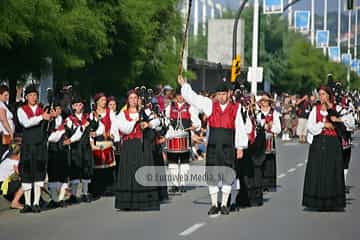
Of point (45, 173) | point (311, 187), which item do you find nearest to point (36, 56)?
point (45, 173)

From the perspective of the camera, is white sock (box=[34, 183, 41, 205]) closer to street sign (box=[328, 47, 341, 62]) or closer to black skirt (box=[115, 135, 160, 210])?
black skirt (box=[115, 135, 160, 210])

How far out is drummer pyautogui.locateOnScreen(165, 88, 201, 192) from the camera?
18.5m

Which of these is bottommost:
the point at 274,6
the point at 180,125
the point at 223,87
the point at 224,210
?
the point at 224,210

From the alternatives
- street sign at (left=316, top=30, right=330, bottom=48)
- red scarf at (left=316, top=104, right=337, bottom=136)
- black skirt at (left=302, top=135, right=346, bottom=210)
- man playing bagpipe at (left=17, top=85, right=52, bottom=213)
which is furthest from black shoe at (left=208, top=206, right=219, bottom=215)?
street sign at (left=316, top=30, right=330, bottom=48)

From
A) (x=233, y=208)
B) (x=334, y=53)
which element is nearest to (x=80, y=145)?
(x=233, y=208)

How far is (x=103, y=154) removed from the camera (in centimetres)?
1795

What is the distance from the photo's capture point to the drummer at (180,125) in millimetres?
18453

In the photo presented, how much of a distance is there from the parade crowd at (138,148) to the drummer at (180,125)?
0.04 m

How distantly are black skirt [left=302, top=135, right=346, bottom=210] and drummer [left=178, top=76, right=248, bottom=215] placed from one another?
116cm

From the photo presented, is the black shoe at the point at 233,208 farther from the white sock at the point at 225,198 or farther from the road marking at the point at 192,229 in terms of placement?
the road marking at the point at 192,229

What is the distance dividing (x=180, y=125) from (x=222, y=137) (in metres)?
3.61

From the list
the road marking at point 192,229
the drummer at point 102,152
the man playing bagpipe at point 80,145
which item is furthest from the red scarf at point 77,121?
the road marking at point 192,229

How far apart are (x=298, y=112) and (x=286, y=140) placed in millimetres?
1263

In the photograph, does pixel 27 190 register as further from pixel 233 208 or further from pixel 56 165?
pixel 233 208
